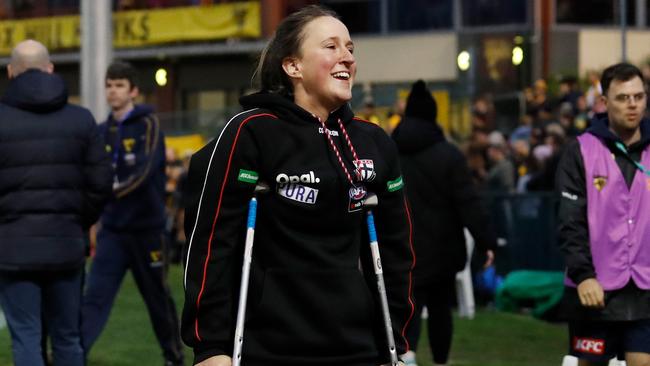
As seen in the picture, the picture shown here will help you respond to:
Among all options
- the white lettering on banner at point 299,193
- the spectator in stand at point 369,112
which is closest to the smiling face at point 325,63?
the white lettering on banner at point 299,193

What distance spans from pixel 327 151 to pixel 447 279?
5419 millimetres

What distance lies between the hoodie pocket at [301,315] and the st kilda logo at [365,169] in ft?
1.03

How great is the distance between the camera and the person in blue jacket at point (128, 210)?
401 inches

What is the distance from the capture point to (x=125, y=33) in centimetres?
3953

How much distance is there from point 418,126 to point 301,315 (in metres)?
5.50

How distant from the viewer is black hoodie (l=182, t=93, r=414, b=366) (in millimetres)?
4750

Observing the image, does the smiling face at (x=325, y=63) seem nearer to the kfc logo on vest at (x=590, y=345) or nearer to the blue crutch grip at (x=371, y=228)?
the blue crutch grip at (x=371, y=228)

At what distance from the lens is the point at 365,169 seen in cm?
490

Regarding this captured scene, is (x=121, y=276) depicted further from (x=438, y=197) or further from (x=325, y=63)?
(x=325, y=63)

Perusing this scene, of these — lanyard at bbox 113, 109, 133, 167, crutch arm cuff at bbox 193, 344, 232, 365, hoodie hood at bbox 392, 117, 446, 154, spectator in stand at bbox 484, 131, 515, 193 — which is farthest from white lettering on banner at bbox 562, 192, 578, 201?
spectator in stand at bbox 484, 131, 515, 193

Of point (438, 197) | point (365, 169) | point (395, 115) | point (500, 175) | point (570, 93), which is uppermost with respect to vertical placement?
point (365, 169)

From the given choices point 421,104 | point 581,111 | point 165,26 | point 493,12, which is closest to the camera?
point 421,104

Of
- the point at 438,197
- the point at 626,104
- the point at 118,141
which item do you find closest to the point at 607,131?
the point at 626,104

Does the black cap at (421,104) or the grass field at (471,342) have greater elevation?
the black cap at (421,104)
